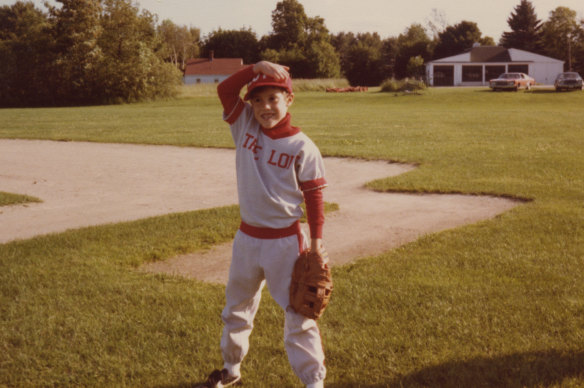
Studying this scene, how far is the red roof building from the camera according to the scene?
82.4m

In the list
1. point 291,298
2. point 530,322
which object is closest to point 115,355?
point 291,298

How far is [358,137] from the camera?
51.4 feet

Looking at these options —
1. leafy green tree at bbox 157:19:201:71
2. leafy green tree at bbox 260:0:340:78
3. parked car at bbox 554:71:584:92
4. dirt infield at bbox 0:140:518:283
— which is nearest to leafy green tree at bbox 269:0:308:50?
leafy green tree at bbox 260:0:340:78

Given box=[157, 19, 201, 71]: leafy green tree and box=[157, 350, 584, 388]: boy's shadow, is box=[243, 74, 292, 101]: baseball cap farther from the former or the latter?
box=[157, 19, 201, 71]: leafy green tree

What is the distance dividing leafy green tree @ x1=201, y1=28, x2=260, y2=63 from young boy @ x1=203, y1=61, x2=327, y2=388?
87.8 meters

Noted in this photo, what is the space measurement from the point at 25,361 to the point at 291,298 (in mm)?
1775

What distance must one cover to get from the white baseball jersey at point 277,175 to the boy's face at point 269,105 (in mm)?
47

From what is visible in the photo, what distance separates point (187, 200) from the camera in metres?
8.13

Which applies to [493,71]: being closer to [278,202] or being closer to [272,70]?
[272,70]

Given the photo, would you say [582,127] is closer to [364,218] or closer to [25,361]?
[364,218]

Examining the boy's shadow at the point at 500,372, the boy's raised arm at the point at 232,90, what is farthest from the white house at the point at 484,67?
the boy's raised arm at the point at 232,90

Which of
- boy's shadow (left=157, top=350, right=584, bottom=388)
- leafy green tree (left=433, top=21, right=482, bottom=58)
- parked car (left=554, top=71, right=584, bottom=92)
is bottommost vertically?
boy's shadow (left=157, top=350, right=584, bottom=388)

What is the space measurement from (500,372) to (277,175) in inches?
66.5

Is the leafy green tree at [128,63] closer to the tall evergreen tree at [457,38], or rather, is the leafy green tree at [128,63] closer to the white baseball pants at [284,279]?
the white baseball pants at [284,279]
